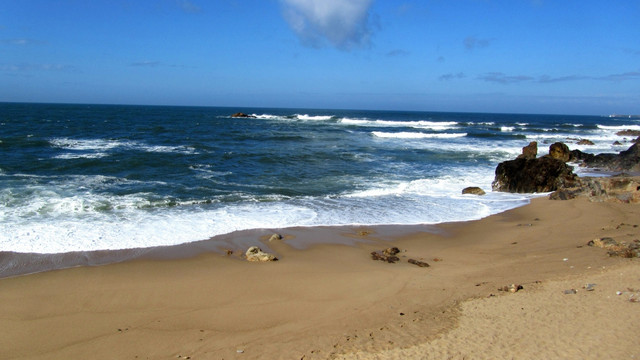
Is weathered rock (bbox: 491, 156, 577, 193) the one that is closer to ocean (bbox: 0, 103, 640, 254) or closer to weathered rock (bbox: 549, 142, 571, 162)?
ocean (bbox: 0, 103, 640, 254)

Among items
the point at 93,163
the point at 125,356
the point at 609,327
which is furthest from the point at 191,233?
the point at 93,163

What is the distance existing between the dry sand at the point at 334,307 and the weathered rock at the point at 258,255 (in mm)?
196

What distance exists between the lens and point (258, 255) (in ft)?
27.3

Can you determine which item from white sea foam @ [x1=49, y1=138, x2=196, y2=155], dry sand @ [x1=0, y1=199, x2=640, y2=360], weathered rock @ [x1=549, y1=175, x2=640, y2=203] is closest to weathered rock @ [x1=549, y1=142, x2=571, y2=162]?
weathered rock @ [x1=549, y1=175, x2=640, y2=203]

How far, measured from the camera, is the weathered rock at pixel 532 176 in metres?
15.9

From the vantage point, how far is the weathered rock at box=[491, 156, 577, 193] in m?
15.9

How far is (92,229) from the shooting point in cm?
988

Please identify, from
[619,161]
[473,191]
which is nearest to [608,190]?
[473,191]

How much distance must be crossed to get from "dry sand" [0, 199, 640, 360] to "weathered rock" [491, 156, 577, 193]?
6966mm

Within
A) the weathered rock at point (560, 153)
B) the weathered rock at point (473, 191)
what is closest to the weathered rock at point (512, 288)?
the weathered rock at point (473, 191)

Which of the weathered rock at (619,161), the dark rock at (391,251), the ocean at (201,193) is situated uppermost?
the weathered rock at (619,161)

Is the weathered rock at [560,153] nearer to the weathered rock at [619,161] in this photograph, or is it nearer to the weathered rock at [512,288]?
the weathered rock at [619,161]

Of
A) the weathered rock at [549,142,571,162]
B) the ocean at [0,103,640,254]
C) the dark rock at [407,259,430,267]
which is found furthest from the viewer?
the weathered rock at [549,142,571,162]

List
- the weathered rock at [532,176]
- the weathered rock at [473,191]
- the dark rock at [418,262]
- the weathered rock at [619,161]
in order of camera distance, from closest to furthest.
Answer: the dark rock at [418,262] → the weathered rock at [473,191] → the weathered rock at [532,176] → the weathered rock at [619,161]
